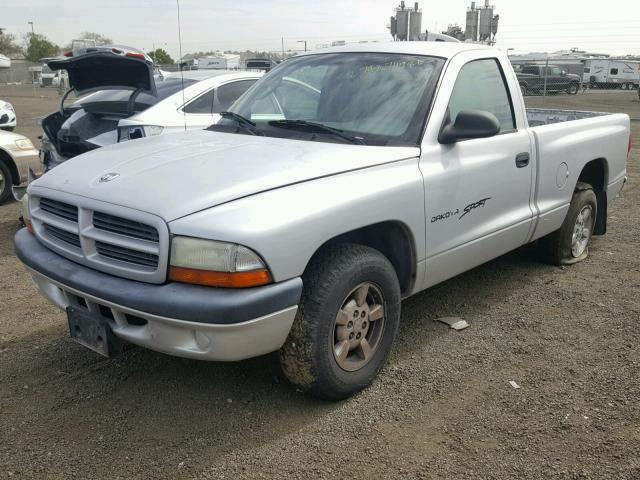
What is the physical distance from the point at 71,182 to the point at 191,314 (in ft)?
3.62

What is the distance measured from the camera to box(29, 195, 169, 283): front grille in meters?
2.72

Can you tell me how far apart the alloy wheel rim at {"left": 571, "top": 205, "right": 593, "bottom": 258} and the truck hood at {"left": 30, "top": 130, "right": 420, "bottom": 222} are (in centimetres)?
263

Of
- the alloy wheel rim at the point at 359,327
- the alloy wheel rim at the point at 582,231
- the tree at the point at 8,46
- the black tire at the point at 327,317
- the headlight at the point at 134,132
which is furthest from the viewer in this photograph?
the tree at the point at 8,46

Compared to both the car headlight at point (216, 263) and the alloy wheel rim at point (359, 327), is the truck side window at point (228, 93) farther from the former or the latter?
the car headlight at point (216, 263)

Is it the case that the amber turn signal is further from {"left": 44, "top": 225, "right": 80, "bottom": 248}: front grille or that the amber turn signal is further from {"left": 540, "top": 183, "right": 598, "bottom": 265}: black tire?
{"left": 540, "top": 183, "right": 598, "bottom": 265}: black tire

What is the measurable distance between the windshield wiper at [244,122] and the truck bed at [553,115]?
9.79 ft

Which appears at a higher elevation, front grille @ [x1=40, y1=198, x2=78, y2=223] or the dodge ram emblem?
the dodge ram emblem

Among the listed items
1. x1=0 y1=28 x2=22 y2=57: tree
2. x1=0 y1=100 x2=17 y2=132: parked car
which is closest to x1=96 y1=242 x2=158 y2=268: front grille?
x1=0 y1=100 x2=17 y2=132: parked car

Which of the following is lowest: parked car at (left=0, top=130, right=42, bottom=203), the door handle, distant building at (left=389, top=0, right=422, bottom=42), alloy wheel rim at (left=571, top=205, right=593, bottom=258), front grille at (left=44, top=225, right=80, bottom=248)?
alloy wheel rim at (left=571, top=205, right=593, bottom=258)

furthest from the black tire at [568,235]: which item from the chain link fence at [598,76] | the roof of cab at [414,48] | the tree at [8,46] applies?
the tree at [8,46]

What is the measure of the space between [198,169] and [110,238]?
54cm

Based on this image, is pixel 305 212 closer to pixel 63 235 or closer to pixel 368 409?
pixel 368 409

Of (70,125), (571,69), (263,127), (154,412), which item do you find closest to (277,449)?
(154,412)

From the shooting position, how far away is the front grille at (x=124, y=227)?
2750mm
